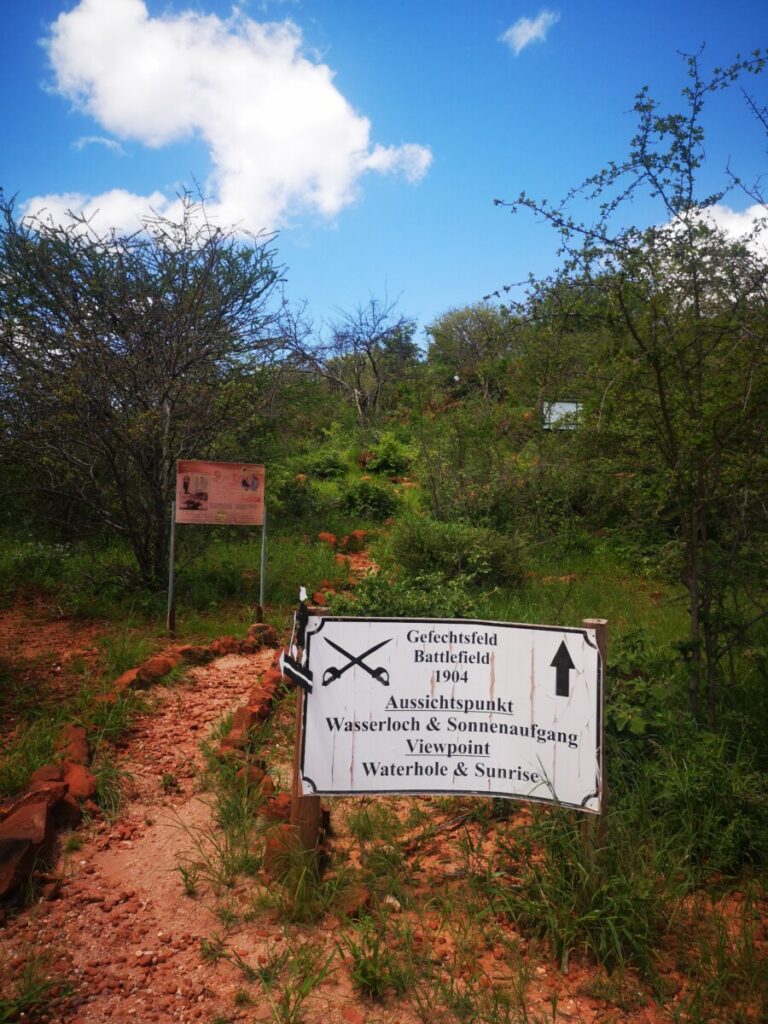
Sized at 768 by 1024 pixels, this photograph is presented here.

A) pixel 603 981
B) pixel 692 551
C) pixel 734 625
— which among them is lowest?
pixel 603 981

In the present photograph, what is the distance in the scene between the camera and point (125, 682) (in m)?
5.05

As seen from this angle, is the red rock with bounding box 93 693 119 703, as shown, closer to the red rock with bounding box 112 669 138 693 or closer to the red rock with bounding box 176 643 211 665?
the red rock with bounding box 112 669 138 693

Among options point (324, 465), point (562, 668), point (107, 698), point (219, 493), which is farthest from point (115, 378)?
point (324, 465)

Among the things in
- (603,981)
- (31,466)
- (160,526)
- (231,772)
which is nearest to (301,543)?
(160,526)

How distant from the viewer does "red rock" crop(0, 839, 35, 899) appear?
286cm

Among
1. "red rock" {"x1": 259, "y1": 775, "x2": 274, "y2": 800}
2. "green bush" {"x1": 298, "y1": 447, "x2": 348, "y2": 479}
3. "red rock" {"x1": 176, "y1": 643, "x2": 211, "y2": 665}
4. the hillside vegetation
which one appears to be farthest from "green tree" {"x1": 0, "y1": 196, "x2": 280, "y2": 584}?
"green bush" {"x1": 298, "y1": 447, "x2": 348, "y2": 479}

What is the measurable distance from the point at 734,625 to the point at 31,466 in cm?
672

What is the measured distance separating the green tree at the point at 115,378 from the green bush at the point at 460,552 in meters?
2.48

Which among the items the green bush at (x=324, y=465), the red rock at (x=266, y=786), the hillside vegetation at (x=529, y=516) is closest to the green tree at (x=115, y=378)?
the hillside vegetation at (x=529, y=516)

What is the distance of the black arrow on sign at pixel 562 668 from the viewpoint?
9.43 ft

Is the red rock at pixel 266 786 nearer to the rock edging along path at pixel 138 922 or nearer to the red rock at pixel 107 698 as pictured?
the rock edging along path at pixel 138 922

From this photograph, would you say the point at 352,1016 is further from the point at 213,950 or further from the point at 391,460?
the point at 391,460

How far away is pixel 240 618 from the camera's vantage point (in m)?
7.34

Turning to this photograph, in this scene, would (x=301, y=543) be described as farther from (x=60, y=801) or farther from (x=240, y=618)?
(x=60, y=801)
